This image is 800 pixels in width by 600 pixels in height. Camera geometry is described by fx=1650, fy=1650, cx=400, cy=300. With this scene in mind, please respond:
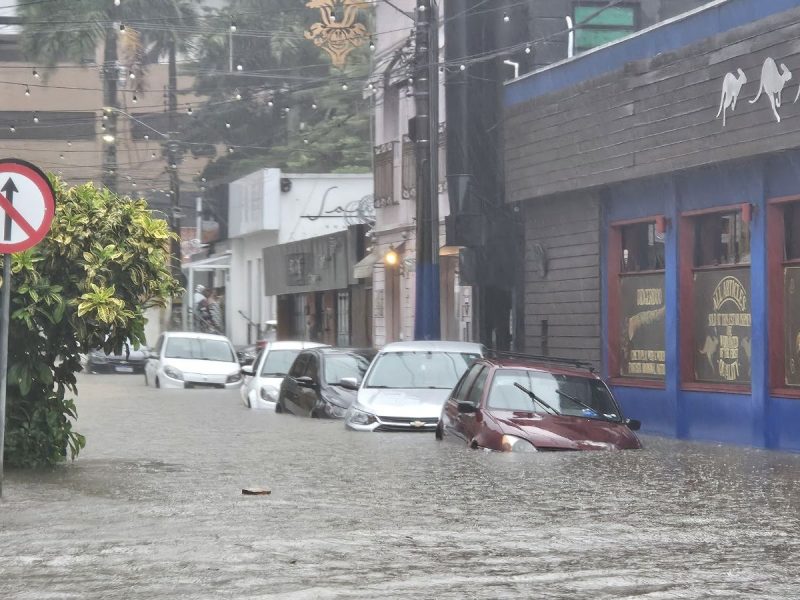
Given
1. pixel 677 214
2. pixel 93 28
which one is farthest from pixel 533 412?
pixel 93 28

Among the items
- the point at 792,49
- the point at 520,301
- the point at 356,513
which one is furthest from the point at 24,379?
the point at 520,301

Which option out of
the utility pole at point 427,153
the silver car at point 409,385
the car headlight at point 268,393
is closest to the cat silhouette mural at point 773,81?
the silver car at point 409,385

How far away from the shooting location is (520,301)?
94.1 ft

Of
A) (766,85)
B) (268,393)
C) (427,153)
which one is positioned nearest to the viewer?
(766,85)

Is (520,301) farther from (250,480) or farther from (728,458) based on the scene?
(250,480)

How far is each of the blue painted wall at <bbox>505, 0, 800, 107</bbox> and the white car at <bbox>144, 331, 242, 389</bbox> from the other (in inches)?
483

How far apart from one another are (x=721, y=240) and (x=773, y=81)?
3243 mm

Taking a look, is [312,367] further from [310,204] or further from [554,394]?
[310,204]

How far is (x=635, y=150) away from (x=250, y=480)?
33.4ft

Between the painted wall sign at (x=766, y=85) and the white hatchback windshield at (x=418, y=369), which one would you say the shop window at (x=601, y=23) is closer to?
the painted wall sign at (x=766, y=85)

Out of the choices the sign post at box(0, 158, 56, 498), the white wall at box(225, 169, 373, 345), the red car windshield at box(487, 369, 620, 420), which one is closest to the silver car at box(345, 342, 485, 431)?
the red car windshield at box(487, 369, 620, 420)

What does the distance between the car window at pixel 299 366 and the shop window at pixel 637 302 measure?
4.58m

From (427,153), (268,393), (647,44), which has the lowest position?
(268,393)

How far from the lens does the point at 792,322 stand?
19.6 metres
